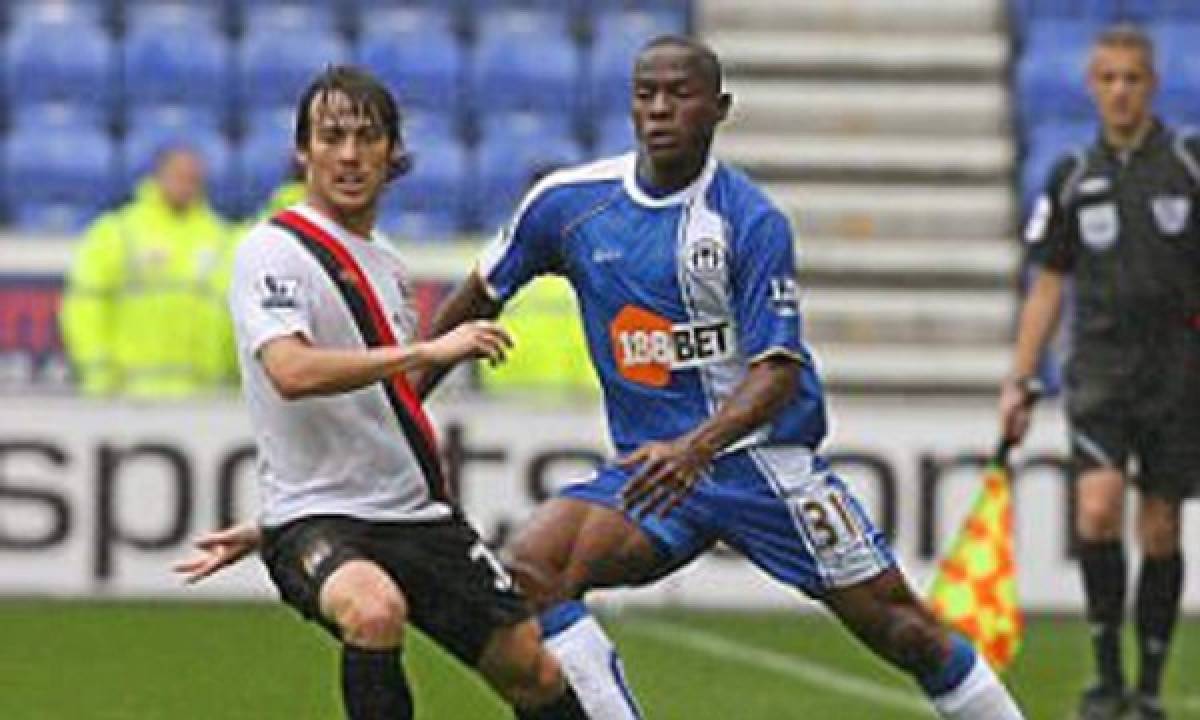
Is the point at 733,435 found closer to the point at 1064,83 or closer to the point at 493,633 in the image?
the point at 493,633

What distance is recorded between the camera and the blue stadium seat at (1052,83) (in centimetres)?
2041

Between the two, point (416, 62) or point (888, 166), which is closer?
point (416, 62)

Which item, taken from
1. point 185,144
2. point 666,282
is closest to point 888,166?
point 185,144

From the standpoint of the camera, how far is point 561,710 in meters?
→ 7.53

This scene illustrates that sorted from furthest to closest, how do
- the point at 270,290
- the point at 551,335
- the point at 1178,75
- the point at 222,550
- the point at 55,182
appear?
1. the point at 1178,75
2. the point at 55,182
3. the point at 551,335
4. the point at 222,550
5. the point at 270,290

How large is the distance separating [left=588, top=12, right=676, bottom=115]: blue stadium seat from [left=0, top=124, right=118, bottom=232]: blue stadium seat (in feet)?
9.20

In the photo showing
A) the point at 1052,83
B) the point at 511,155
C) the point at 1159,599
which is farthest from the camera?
the point at 1052,83

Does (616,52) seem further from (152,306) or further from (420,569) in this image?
(420,569)

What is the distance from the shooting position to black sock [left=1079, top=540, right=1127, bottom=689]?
35.2 ft

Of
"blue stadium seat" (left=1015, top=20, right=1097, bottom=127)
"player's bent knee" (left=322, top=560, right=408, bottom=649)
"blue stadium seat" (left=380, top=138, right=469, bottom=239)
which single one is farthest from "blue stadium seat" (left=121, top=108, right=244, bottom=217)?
"player's bent knee" (left=322, top=560, right=408, bottom=649)

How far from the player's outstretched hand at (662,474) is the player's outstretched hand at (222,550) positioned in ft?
2.65

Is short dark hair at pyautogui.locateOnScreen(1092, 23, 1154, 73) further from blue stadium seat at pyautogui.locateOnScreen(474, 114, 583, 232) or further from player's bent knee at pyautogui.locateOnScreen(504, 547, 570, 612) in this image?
blue stadium seat at pyautogui.locateOnScreen(474, 114, 583, 232)

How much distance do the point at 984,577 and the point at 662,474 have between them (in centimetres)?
430

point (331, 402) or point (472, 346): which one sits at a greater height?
point (472, 346)
